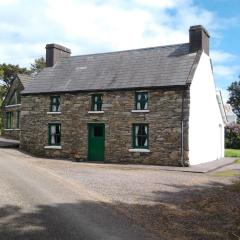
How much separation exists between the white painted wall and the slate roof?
1335 millimetres

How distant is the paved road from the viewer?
886cm

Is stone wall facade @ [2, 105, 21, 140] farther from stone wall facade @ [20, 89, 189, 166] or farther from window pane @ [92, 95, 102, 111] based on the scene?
window pane @ [92, 95, 102, 111]

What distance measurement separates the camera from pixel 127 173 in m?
20.4

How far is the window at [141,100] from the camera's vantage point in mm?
26375

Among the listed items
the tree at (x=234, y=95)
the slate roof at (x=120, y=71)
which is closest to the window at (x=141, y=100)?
the slate roof at (x=120, y=71)

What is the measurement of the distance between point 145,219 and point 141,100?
16.2 meters

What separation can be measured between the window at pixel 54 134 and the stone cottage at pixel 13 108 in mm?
14046

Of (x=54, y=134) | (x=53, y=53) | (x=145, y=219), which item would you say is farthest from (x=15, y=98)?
(x=145, y=219)

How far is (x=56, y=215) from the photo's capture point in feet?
34.1

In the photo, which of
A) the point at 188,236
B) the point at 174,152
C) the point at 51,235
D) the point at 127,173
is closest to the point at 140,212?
the point at 188,236

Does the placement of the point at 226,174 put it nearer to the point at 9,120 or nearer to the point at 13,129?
the point at 13,129

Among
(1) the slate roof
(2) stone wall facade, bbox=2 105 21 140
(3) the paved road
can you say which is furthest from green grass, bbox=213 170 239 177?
(2) stone wall facade, bbox=2 105 21 140

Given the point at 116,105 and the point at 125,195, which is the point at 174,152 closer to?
the point at 116,105

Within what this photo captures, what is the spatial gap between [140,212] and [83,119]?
17.3 m
